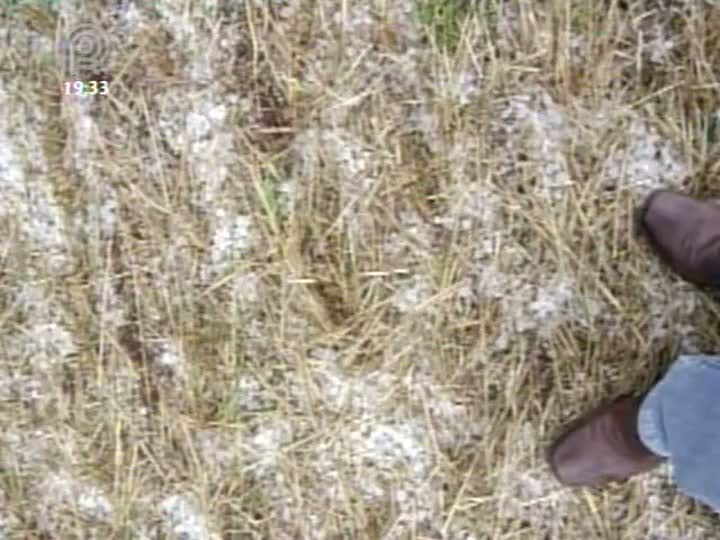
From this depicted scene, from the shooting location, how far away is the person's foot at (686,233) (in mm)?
1321

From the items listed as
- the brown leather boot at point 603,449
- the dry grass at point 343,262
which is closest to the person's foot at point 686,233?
the dry grass at point 343,262

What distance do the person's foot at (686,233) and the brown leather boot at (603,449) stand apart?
0.16m

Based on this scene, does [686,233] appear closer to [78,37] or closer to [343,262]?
[343,262]

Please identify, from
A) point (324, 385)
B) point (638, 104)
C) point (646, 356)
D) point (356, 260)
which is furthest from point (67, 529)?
point (638, 104)

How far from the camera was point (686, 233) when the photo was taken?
133cm

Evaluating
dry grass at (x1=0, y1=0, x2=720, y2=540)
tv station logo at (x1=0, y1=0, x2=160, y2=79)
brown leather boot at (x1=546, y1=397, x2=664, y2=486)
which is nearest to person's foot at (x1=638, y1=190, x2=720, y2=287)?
dry grass at (x1=0, y1=0, x2=720, y2=540)

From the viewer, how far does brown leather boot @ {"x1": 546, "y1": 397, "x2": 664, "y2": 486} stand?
1.33 meters

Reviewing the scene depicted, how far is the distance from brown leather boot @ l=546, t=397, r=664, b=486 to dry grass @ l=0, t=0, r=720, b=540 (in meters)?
0.03

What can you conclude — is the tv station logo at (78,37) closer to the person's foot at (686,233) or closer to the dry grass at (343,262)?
the dry grass at (343,262)

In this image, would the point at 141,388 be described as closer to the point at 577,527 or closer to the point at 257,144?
the point at 257,144

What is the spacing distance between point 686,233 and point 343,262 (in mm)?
386

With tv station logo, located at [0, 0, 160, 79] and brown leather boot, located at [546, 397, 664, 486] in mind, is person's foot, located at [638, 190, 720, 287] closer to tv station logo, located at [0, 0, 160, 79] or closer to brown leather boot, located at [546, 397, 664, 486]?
brown leather boot, located at [546, 397, 664, 486]

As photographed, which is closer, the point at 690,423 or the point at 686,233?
the point at 690,423

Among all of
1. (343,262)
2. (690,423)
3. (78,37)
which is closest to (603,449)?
(690,423)
